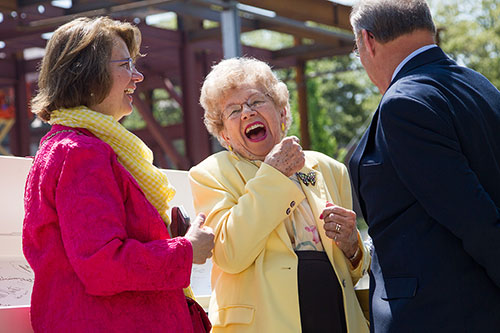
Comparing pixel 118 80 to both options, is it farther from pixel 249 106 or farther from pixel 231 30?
pixel 231 30

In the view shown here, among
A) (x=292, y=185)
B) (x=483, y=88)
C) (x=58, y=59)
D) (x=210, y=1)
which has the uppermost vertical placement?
(x=210, y=1)

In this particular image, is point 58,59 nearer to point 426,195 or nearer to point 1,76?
point 426,195

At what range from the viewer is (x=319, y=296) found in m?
2.91

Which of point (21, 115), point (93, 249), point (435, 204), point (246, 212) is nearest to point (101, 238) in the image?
point (93, 249)

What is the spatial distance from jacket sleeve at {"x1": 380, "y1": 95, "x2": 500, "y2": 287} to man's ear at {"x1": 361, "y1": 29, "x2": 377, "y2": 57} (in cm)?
30

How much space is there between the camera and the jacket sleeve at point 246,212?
281cm

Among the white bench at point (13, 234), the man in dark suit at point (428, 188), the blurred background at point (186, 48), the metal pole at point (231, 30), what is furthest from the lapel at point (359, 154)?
the metal pole at point (231, 30)

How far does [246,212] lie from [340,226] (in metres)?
0.40

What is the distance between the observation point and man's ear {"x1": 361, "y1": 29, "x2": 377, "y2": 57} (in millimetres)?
2570

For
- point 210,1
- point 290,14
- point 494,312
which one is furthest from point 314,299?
point 290,14

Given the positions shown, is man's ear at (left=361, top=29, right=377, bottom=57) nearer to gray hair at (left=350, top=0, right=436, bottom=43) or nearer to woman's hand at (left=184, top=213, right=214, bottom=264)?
gray hair at (left=350, top=0, right=436, bottom=43)

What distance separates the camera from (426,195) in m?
2.32

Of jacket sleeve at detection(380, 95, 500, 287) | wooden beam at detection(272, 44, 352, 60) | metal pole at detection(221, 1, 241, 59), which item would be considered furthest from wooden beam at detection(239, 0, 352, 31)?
jacket sleeve at detection(380, 95, 500, 287)

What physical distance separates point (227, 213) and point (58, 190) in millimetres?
816
